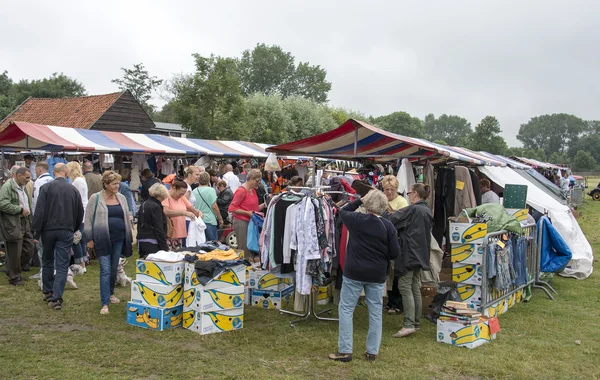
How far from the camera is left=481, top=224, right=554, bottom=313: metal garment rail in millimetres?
5930

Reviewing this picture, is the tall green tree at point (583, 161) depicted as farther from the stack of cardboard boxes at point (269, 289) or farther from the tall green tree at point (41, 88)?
the stack of cardboard boxes at point (269, 289)

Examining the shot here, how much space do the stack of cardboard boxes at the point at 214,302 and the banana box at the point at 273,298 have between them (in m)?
0.96

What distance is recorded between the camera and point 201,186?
27.0ft

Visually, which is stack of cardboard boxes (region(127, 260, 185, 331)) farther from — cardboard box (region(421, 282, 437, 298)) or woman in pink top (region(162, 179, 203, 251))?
cardboard box (region(421, 282, 437, 298))

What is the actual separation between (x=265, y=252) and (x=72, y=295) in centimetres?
280

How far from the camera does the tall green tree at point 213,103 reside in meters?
27.7

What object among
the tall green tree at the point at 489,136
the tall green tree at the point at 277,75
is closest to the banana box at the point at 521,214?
the tall green tree at the point at 489,136

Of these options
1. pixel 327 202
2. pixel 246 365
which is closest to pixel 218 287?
pixel 246 365

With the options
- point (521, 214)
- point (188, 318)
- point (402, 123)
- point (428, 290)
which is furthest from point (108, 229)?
point (402, 123)

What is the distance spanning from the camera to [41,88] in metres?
48.2

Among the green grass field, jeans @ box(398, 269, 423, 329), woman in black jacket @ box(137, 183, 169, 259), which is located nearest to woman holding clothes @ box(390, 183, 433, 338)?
jeans @ box(398, 269, 423, 329)

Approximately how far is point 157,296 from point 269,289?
5.24 feet

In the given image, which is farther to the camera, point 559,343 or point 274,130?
point 274,130

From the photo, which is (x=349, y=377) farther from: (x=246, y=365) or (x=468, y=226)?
(x=468, y=226)
